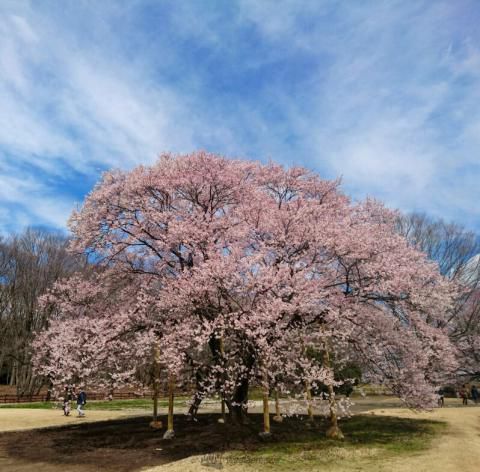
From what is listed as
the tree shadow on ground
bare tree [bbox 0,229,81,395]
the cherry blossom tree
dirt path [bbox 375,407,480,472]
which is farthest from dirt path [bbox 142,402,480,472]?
bare tree [bbox 0,229,81,395]

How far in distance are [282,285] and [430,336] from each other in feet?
25.4

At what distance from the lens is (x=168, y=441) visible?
16.2 metres

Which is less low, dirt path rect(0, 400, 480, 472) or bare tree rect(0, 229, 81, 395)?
bare tree rect(0, 229, 81, 395)

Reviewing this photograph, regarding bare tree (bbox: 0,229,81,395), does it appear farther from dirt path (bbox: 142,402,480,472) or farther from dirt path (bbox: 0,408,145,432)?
dirt path (bbox: 142,402,480,472)

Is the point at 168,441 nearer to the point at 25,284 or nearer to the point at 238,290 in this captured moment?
the point at 238,290

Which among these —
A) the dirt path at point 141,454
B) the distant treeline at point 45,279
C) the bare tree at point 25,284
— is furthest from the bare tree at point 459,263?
the bare tree at point 25,284

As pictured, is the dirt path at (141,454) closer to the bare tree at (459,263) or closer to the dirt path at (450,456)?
the dirt path at (450,456)

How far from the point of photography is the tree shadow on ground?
13750 mm

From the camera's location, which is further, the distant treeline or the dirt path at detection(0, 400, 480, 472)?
the distant treeline

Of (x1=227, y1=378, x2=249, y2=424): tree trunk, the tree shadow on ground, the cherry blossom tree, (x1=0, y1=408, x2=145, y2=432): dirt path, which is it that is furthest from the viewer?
(x1=0, y1=408, x2=145, y2=432): dirt path

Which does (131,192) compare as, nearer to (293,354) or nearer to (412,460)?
(293,354)

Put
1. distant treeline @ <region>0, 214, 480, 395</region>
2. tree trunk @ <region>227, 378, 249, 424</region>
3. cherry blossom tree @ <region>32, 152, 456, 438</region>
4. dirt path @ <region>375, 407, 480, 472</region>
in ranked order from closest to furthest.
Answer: dirt path @ <region>375, 407, 480, 472</region> → cherry blossom tree @ <region>32, 152, 456, 438</region> → tree trunk @ <region>227, 378, 249, 424</region> → distant treeline @ <region>0, 214, 480, 395</region>

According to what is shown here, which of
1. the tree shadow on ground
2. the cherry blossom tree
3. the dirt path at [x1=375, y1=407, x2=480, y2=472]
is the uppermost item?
the cherry blossom tree

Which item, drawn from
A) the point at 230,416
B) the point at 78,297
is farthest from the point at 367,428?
the point at 78,297
